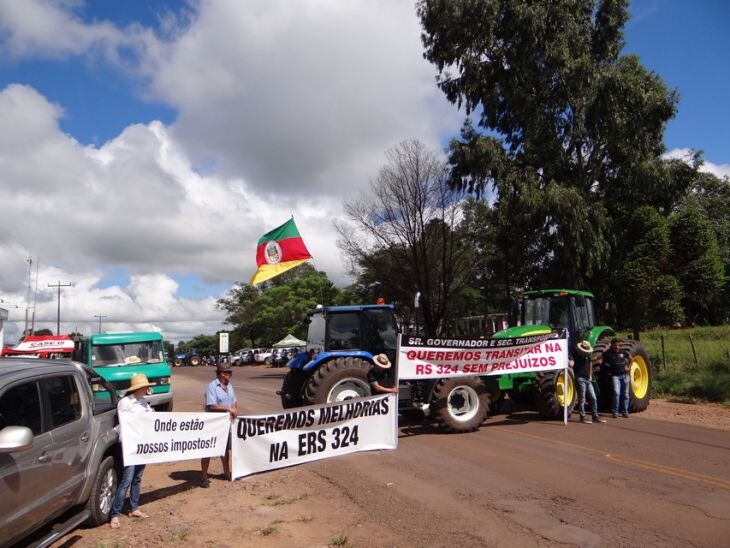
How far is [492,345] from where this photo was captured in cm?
1095

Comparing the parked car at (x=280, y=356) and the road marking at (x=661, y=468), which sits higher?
the road marking at (x=661, y=468)

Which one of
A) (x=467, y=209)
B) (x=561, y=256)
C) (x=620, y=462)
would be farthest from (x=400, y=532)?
(x=467, y=209)

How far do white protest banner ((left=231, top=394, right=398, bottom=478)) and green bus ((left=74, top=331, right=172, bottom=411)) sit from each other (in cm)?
878

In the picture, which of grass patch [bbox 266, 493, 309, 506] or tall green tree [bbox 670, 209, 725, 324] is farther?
tall green tree [bbox 670, 209, 725, 324]

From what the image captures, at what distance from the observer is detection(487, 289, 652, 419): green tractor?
11.8 m

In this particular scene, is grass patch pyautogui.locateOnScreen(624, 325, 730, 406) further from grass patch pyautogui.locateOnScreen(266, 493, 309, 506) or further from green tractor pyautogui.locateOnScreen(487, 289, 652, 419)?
grass patch pyautogui.locateOnScreen(266, 493, 309, 506)

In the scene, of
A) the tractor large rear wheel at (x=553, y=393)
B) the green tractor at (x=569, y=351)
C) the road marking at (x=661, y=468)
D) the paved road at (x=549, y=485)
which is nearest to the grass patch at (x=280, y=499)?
the paved road at (x=549, y=485)

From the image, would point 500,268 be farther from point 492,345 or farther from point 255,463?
point 255,463

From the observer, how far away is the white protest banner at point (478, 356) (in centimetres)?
1012

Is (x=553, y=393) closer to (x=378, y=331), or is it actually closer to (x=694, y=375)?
(x=378, y=331)

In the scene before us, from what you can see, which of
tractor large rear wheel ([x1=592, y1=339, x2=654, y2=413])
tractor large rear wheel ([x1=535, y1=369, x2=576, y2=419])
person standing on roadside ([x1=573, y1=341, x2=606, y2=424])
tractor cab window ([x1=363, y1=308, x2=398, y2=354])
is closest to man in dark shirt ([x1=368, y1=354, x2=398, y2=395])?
tractor cab window ([x1=363, y1=308, x2=398, y2=354])

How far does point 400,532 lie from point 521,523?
120 centimetres

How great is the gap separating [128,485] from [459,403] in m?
6.46

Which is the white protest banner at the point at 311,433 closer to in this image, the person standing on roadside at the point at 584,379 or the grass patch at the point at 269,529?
the grass patch at the point at 269,529
